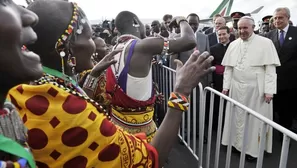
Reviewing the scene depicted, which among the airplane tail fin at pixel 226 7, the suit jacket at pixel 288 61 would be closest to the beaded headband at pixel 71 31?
the suit jacket at pixel 288 61

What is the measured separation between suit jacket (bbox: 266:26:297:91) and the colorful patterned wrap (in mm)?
3819

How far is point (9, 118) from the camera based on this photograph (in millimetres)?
825

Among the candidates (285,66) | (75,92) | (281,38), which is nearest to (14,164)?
(75,92)

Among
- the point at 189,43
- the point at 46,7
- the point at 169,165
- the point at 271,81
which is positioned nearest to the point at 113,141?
the point at 46,7

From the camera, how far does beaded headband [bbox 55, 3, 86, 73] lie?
A: 1.20 meters

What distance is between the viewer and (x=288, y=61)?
4.25 metres

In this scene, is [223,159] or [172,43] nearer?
[172,43]

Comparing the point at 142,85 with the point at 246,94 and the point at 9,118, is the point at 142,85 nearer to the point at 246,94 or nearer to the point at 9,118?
the point at 9,118

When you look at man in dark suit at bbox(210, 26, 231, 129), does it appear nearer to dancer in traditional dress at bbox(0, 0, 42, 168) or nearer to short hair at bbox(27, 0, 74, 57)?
short hair at bbox(27, 0, 74, 57)

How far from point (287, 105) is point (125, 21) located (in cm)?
306

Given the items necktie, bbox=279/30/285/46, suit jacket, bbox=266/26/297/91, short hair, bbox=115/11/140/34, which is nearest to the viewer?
short hair, bbox=115/11/140/34

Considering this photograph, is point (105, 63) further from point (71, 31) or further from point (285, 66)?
point (285, 66)

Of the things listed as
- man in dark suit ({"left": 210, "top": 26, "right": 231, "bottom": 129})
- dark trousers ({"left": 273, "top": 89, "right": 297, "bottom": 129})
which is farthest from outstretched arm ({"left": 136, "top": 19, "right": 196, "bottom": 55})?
dark trousers ({"left": 273, "top": 89, "right": 297, "bottom": 129})

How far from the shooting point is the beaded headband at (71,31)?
120 cm
